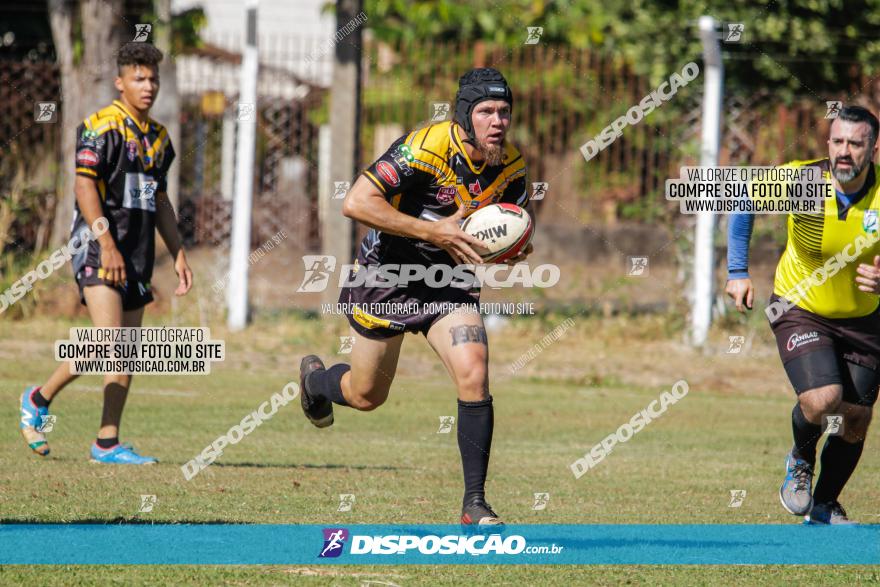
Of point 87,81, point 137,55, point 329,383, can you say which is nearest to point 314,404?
point 329,383

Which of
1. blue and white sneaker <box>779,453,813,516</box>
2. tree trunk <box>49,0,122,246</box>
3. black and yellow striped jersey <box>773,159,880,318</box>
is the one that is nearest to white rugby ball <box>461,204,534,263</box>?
black and yellow striped jersey <box>773,159,880,318</box>

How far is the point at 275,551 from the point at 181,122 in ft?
42.4

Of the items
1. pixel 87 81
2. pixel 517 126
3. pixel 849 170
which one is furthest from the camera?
pixel 517 126

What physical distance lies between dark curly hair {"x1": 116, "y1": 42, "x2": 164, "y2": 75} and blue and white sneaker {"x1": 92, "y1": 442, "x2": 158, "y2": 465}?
250 cm

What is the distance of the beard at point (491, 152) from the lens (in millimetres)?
6680

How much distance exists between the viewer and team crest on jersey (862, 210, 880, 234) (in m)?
7.24

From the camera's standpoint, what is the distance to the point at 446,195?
689 cm

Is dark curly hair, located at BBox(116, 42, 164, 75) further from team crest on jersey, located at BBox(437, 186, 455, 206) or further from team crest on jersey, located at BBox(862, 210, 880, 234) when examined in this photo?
team crest on jersey, located at BBox(862, 210, 880, 234)

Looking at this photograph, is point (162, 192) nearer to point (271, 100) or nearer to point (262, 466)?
point (262, 466)

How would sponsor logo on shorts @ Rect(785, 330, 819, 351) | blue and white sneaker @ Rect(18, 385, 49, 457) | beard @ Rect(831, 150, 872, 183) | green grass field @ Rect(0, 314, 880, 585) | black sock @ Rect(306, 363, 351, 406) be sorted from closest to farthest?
green grass field @ Rect(0, 314, 880, 585) < beard @ Rect(831, 150, 872, 183) < sponsor logo on shorts @ Rect(785, 330, 819, 351) < black sock @ Rect(306, 363, 351, 406) < blue and white sneaker @ Rect(18, 385, 49, 457)

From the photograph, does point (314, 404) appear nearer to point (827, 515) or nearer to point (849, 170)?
point (827, 515)

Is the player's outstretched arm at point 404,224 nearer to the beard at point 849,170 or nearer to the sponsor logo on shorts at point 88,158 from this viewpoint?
the beard at point 849,170

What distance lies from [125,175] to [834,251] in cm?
447

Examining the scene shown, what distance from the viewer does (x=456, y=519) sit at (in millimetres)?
7082
